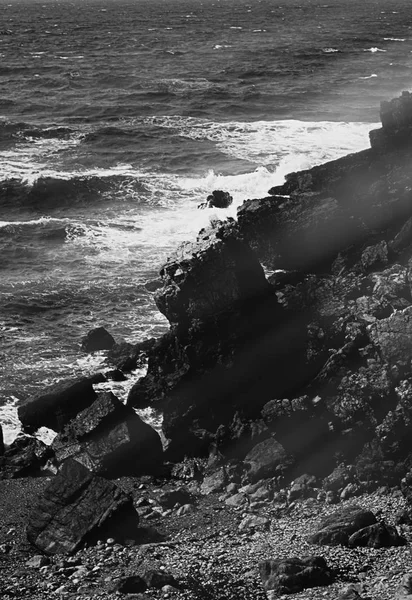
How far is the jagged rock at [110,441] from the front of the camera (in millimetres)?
42531

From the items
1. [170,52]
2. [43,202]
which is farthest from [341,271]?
[170,52]

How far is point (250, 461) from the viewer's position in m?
41.5

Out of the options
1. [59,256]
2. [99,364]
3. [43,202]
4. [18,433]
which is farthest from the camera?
[43,202]

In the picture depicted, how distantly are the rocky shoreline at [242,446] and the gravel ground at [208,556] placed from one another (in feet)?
0.27

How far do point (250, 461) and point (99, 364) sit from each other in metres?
13.6

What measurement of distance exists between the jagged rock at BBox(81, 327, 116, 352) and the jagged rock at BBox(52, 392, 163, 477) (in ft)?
27.1

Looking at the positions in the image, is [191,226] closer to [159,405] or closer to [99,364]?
[99,364]

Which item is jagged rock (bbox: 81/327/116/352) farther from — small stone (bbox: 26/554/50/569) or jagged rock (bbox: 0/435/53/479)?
small stone (bbox: 26/554/50/569)

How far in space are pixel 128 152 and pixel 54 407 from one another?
49.5 metres

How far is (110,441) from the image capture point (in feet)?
141

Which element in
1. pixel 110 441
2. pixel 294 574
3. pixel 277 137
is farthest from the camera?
pixel 277 137

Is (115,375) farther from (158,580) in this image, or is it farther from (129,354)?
(158,580)

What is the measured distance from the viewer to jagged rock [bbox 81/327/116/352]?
5319 centimetres

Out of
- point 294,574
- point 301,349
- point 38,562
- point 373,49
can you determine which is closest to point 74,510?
point 38,562
